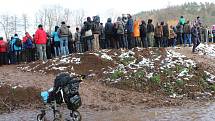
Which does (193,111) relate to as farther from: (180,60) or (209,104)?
(180,60)

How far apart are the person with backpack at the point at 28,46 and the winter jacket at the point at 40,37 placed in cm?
145

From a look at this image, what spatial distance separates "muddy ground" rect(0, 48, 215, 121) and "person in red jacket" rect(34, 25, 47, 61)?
3736 millimetres

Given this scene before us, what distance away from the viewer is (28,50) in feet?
80.9

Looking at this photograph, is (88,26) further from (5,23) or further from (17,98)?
(5,23)

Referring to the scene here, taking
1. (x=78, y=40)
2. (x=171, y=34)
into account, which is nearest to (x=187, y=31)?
(x=171, y=34)

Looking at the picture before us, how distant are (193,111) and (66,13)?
205 ft

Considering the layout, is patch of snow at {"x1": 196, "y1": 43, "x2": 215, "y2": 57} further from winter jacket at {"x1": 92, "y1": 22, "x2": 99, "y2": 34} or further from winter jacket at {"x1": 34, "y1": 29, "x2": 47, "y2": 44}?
winter jacket at {"x1": 34, "y1": 29, "x2": 47, "y2": 44}

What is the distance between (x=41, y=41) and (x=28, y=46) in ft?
5.85

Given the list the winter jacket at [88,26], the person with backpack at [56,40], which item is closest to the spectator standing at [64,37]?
the person with backpack at [56,40]

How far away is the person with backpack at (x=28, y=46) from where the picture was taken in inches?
960

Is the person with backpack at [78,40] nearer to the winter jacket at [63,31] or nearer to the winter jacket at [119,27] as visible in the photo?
the winter jacket at [63,31]

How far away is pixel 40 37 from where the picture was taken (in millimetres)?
22922

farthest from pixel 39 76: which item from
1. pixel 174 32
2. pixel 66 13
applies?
pixel 66 13

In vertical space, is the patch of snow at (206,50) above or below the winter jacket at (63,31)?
below
